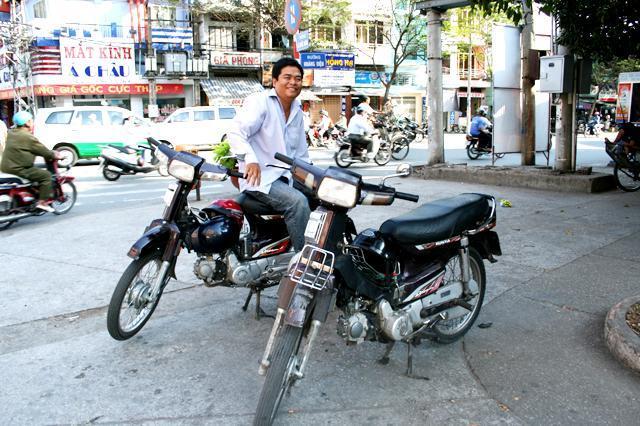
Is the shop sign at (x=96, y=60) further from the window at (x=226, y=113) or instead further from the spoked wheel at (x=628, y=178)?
the spoked wheel at (x=628, y=178)

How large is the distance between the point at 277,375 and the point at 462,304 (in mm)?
1554

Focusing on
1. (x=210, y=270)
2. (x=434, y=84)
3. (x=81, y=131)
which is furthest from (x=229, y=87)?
(x=210, y=270)

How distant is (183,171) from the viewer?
12.2 feet

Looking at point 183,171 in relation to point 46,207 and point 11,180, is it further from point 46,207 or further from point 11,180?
point 46,207

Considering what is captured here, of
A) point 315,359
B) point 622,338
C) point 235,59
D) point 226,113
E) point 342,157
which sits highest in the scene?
point 235,59

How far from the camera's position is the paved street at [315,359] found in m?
2.92

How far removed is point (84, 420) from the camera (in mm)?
2816

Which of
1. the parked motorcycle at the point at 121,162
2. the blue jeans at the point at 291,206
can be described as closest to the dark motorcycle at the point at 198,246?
the blue jeans at the point at 291,206

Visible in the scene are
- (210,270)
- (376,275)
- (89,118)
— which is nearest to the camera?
(376,275)

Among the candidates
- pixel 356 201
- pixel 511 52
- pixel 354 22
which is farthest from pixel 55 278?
pixel 354 22

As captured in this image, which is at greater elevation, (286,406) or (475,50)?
(475,50)

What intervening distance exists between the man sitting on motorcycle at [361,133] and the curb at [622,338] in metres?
11.5

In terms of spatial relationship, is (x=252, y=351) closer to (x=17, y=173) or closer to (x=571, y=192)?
(x=17, y=173)

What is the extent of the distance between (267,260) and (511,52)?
8974 millimetres
